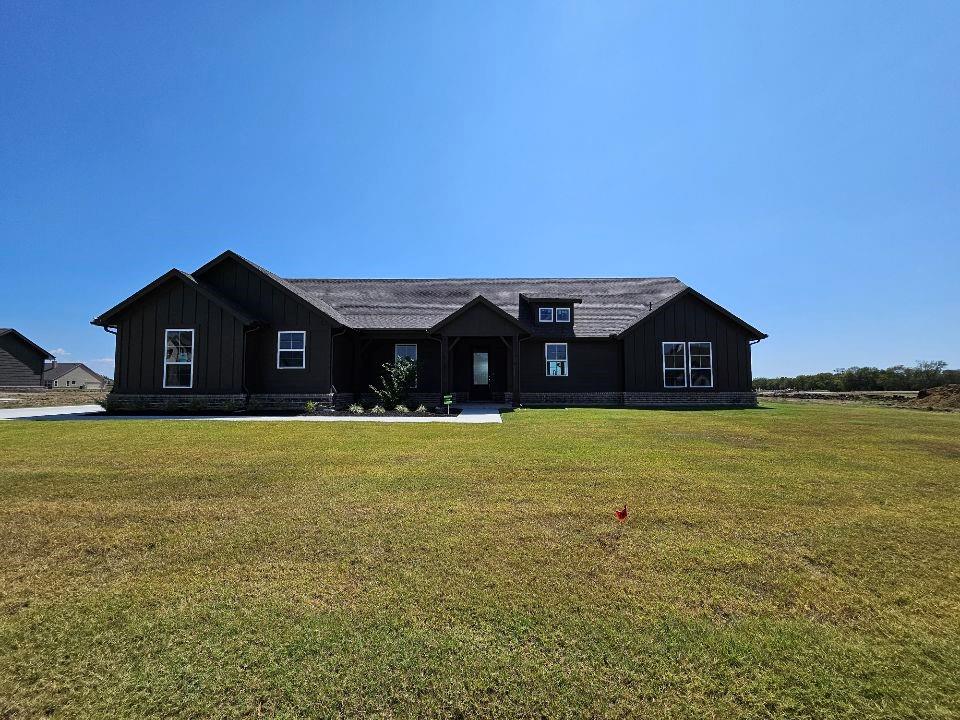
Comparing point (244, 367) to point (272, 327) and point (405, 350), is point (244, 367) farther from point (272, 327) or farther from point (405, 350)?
point (405, 350)

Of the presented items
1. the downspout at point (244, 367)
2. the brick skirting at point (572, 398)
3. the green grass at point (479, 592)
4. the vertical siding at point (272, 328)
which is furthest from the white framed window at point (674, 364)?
the downspout at point (244, 367)

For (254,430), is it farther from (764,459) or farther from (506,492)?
(764,459)

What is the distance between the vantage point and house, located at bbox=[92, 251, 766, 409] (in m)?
17.5

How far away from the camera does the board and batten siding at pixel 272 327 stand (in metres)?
18.0

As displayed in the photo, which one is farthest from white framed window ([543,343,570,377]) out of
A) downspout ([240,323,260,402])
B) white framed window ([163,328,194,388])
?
white framed window ([163,328,194,388])

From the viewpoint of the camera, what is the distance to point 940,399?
22.2 metres

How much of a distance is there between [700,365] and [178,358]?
2233 cm

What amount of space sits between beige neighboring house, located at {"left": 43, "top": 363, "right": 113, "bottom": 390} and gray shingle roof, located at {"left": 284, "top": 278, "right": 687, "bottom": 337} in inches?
2644

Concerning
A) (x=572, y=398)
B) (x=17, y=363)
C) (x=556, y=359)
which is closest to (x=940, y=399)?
(x=572, y=398)

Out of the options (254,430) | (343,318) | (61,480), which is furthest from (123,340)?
(61,480)

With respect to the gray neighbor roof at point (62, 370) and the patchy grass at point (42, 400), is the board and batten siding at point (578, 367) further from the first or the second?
the gray neighbor roof at point (62, 370)

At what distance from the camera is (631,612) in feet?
9.37

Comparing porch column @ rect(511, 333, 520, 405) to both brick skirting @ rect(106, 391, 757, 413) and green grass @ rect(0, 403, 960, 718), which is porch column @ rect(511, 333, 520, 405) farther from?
green grass @ rect(0, 403, 960, 718)

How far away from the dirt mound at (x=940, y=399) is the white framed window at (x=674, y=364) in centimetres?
1030
